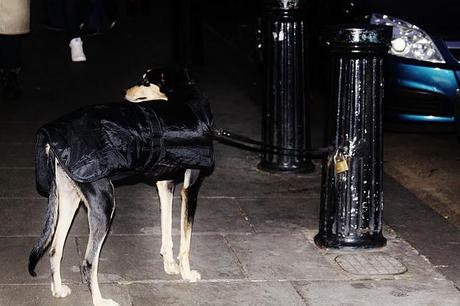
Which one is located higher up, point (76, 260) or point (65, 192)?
point (65, 192)

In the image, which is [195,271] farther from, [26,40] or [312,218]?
[26,40]

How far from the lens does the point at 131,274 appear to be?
19.4ft

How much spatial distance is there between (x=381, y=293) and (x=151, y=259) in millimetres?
1399

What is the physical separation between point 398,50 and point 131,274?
4.05 metres

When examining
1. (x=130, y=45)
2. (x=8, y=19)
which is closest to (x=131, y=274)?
(x=8, y=19)

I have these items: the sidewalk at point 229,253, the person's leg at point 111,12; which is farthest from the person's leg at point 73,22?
the sidewalk at point 229,253

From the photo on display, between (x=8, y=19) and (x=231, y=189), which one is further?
(x=8, y=19)

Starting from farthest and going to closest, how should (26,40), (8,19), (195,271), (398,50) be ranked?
(26,40) → (8,19) → (398,50) → (195,271)

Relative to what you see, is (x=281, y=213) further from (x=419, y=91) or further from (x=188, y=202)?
(x=419, y=91)

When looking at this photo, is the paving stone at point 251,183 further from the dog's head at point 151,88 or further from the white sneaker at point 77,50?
the white sneaker at point 77,50

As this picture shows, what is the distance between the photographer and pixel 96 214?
5219 millimetres

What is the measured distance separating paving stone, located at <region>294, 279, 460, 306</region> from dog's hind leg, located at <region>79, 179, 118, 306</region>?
46.0 inches

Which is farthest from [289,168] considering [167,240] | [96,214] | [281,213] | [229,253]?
[96,214]

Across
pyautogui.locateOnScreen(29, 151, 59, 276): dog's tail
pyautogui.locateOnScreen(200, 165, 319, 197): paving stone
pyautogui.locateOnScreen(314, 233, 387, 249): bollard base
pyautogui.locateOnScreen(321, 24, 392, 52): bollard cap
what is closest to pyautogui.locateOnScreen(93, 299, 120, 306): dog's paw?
pyautogui.locateOnScreen(29, 151, 59, 276): dog's tail
